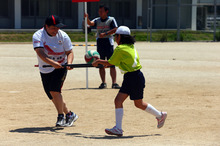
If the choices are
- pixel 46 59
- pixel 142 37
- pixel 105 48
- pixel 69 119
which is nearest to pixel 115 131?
pixel 69 119

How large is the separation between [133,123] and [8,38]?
86.6 feet

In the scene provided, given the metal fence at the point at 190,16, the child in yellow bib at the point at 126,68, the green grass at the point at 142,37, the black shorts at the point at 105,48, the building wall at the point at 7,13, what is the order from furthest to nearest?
the building wall at the point at 7,13 < the metal fence at the point at 190,16 < the green grass at the point at 142,37 < the black shorts at the point at 105,48 < the child in yellow bib at the point at 126,68

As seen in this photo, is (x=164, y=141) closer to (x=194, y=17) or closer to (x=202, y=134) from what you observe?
(x=202, y=134)

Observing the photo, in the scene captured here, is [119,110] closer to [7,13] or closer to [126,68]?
[126,68]

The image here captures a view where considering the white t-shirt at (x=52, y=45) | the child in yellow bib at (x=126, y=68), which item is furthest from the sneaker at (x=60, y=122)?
the child in yellow bib at (x=126, y=68)

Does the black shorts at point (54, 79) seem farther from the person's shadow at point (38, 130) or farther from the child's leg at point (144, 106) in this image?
the child's leg at point (144, 106)

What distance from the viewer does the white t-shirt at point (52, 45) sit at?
7.30 metres

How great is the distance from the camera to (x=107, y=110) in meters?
8.95

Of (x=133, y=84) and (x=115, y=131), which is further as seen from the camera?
(x=133, y=84)

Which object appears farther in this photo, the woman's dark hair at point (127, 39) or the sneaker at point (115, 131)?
the woman's dark hair at point (127, 39)

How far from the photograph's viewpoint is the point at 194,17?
4134cm

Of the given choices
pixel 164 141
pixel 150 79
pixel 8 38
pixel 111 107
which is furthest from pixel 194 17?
pixel 164 141

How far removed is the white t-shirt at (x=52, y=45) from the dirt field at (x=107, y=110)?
1099 millimetres

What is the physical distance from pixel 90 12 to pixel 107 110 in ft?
120
